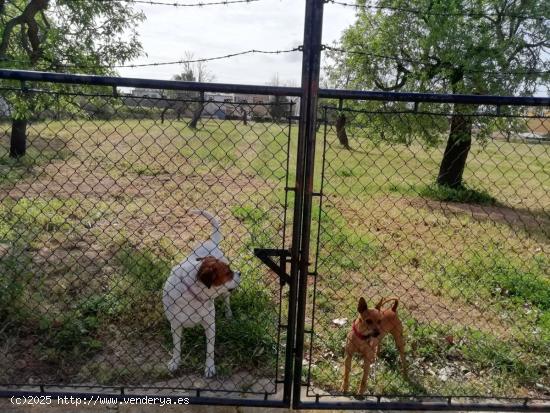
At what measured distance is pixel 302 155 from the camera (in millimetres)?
2119

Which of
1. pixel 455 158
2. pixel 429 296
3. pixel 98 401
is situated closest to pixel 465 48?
pixel 455 158

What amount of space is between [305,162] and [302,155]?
0.04 m

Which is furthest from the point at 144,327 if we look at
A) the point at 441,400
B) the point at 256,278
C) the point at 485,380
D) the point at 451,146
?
the point at 451,146

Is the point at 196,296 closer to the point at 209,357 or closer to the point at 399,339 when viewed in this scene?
the point at 209,357

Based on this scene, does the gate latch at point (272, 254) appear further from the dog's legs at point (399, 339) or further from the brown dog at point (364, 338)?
the dog's legs at point (399, 339)

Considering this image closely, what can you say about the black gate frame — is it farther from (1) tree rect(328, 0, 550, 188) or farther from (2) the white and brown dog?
(1) tree rect(328, 0, 550, 188)

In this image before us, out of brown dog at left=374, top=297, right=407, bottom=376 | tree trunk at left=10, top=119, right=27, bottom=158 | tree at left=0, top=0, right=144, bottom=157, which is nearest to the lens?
Result: brown dog at left=374, top=297, right=407, bottom=376

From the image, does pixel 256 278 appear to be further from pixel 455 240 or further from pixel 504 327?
pixel 455 240

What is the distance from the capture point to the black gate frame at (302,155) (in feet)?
6.69

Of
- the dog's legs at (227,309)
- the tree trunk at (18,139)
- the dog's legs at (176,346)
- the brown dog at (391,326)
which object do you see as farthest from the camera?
the tree trunk at (18,139)

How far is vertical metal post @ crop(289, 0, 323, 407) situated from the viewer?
1978 mm

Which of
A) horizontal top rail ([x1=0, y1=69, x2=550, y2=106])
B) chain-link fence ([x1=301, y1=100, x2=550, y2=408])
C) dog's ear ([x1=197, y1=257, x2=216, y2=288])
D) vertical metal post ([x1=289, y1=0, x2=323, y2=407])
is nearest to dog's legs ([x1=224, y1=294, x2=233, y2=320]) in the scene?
chain-link fence ([x1=301, y1=100, x2=550, y2=408])

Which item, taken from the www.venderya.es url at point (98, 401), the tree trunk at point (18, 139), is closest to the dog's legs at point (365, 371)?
the www.venderya.es url at point (98, 401)

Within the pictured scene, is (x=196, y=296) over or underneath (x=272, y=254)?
underneath
